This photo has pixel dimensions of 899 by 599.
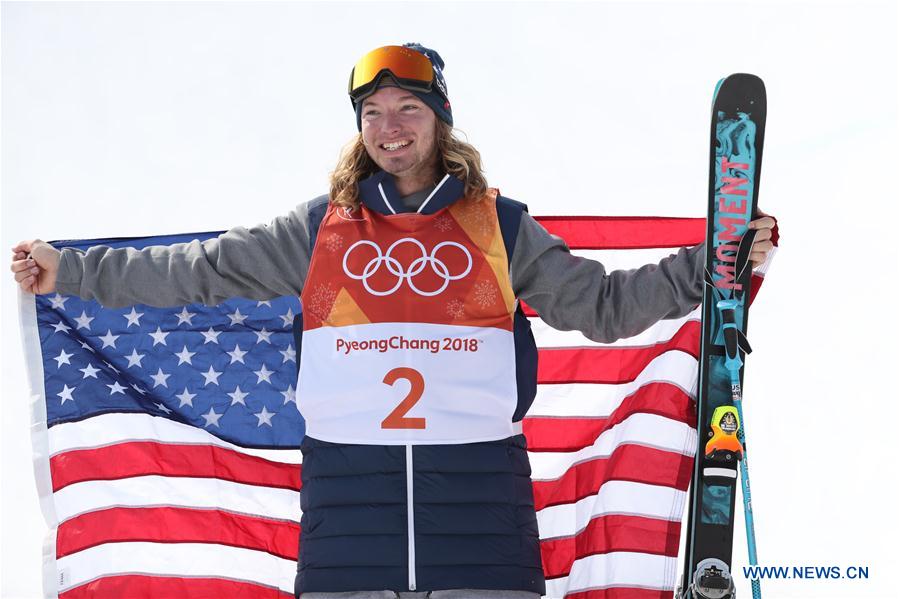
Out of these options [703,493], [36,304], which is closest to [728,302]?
[703,493]

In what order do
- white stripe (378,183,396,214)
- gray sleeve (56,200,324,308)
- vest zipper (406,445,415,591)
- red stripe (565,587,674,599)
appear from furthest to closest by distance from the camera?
red stripe (565,587,674,599), gray sleeve (56,200,324,308), white stripe (378,183,396,214), vest zipper (406,445,415,591)

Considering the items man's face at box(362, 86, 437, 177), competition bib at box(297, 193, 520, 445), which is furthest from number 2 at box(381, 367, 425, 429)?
man's face at box(362, 86, 437, 177)

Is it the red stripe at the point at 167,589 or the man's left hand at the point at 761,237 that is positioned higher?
the man's left hand at the point at 761,237

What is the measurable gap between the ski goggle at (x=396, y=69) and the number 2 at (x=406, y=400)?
2.91 ft

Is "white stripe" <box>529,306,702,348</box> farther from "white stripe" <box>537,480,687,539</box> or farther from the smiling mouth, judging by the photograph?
the smiling mouth

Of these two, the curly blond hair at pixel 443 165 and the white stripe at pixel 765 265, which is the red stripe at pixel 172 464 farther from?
the white stripe at pixel 765 265

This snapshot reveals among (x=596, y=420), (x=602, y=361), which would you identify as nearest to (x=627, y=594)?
(x=596, y=420)

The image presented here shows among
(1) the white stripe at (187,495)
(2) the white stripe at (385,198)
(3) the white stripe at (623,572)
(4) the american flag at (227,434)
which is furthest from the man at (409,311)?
(1) the white stripe at (187,495)

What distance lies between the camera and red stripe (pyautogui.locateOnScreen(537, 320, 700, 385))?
11.5 ft

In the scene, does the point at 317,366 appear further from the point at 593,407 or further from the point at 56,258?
the point at 593,407

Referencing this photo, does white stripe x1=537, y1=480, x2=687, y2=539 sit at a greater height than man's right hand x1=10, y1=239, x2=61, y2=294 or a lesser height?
lesser

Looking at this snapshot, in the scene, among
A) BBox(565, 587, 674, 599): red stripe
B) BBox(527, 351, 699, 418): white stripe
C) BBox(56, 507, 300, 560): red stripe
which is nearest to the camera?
BBox(565, 587, 674, 599): red stripe

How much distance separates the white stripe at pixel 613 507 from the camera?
3.43m

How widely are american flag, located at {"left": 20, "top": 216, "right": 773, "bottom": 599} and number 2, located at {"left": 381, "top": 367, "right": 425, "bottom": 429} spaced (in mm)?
978
